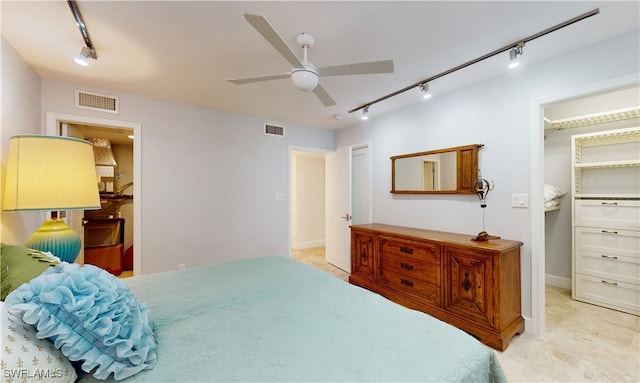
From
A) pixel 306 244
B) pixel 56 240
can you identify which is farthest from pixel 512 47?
pixel 306 244

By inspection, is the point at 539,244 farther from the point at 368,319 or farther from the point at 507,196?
the point at 368,319

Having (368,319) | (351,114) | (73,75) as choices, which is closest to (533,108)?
(351,114)

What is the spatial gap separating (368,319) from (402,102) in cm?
279

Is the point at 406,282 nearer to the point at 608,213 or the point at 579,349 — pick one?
the point at 579,349

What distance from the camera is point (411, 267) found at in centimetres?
269

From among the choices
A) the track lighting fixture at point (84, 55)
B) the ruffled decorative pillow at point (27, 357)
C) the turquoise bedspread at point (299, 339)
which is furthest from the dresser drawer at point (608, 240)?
the track lighting fixture at point (84, 55)

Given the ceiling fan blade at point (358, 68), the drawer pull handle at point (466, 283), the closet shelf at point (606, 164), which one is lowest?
the drawer pull handle at point (466, 283)

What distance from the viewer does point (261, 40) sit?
187 cm

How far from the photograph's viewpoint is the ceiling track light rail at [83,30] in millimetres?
1512

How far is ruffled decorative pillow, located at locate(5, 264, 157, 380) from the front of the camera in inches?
27.6

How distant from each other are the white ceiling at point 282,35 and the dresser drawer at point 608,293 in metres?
2.57

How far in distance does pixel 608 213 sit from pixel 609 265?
1.90ft

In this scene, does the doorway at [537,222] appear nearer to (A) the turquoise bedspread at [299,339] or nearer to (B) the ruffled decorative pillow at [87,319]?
(A) the turquoise bedspread at [299,339]

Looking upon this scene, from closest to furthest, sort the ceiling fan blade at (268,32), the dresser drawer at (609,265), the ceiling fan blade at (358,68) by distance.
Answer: the ceiling fan blade at (268,32), the ceiling fan blade at (358,68), the dresser drawer at (609,265)
